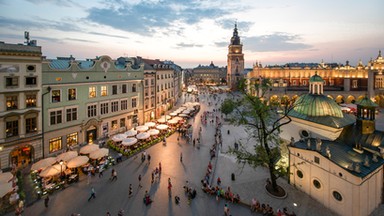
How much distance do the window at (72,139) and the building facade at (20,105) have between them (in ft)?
13.0

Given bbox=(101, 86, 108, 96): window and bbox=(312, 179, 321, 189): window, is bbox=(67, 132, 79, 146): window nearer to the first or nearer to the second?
bbox=(101, 86, 108, 96): window

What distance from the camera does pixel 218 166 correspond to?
27.1 meters

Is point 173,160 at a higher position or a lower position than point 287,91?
lower

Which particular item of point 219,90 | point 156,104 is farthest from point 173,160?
point 219,90

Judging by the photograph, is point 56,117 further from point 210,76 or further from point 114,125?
point 210,76

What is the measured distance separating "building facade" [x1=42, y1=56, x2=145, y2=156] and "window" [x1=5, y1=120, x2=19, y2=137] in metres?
3.09

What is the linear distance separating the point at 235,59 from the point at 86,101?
10426cm

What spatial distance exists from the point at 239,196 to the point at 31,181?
864 inches

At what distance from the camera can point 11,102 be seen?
24484 mm

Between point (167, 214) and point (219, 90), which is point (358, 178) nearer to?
point (167, 214)

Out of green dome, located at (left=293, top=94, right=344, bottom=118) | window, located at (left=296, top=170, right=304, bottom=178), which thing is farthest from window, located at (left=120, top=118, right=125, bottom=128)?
window, located at (left=296, top=170, right=304, bottom=178)

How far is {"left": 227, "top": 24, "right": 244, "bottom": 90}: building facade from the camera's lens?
123250 mm

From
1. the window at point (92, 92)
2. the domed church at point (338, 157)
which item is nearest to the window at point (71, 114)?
the window at point (92, 92)

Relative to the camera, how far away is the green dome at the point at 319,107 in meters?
23.5
